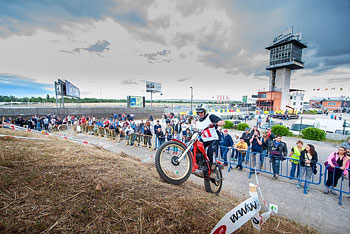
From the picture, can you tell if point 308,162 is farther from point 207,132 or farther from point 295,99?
point 295,99

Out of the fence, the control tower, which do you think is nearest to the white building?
the control tower

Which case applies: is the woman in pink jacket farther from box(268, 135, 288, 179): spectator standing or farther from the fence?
box(268, 135, 288, 179): spectator standing

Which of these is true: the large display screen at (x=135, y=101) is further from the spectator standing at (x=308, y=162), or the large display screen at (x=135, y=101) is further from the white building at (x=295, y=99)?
the white building at (x=295, y=99)

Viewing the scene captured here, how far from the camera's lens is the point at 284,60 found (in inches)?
2594

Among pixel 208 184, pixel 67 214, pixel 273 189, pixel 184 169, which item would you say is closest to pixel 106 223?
pixel 67 214

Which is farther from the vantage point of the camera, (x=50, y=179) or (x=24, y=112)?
(x=24, y=112)

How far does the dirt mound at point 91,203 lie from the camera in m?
2.01

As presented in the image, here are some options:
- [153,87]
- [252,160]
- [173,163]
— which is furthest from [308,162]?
[153,87]

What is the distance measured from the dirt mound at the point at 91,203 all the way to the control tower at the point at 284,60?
75.0 meters

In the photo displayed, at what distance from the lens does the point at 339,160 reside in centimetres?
595

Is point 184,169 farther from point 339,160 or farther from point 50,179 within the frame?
point 339,160

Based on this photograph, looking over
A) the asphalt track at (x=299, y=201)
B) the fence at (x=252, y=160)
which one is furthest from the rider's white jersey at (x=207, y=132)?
the asphalt track at (x=299, y=201)

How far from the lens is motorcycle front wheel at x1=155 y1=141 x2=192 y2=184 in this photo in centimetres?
345

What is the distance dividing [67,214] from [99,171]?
1429 mm
